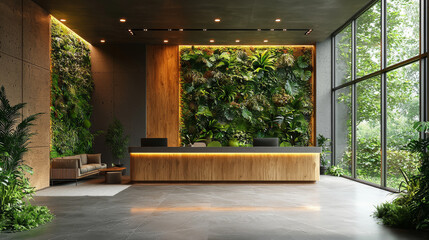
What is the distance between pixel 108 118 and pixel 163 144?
11.7 ft

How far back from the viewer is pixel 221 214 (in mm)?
5520

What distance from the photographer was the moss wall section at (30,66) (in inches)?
272

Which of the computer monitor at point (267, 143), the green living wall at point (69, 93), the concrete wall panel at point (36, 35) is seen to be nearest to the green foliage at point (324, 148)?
the computer monitor at point (267, 143)

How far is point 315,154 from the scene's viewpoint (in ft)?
29.6

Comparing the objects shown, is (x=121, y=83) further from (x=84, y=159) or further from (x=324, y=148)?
(x=324, y=148)

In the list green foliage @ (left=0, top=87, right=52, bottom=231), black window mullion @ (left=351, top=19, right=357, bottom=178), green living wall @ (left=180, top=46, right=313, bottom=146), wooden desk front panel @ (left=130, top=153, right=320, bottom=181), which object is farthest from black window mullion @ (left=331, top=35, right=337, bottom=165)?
green foliage @ (left=0, top=87, right=52, bottom=231)

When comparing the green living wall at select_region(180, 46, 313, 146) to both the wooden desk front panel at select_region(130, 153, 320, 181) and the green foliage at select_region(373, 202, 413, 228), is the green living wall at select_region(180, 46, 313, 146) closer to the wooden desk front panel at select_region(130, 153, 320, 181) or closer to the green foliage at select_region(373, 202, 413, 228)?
the wooden desk front panel at select_region(130, 153, 320, 181)

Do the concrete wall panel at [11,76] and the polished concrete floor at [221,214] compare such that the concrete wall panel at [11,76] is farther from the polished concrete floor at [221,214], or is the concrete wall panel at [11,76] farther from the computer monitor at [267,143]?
the computer monitor at [267,143]

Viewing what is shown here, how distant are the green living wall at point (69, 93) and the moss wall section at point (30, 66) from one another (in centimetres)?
75

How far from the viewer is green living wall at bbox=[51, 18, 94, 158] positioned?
9312 mm

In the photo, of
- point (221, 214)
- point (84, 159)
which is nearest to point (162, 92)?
point (84, 159)

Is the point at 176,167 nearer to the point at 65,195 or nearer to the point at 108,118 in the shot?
the point at 65,195

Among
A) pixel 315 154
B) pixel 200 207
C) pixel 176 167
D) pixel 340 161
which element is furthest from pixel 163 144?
pixel 340 161

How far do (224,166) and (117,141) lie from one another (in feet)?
13.6
